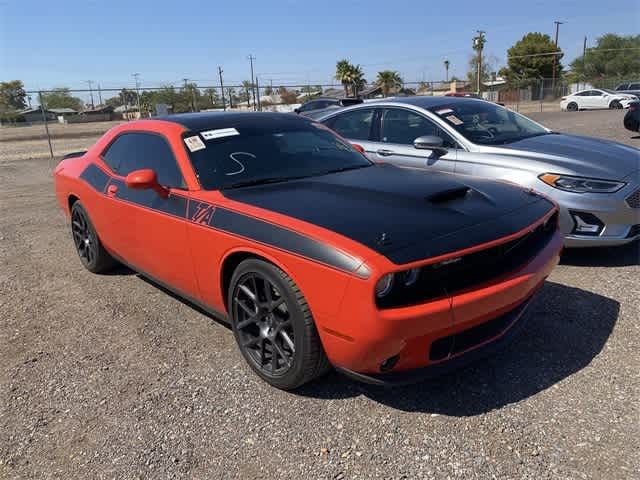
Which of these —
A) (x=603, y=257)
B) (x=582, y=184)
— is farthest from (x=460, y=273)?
(x=603, y=257)

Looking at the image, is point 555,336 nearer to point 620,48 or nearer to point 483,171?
point 483,171

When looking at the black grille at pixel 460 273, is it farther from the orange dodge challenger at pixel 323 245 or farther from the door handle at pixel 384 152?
the door handle at pixel 384 152

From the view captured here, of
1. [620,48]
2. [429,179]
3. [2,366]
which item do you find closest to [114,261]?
[2,366]

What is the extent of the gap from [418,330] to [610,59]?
7991 centimetres

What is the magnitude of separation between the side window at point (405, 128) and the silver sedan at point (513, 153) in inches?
0.4

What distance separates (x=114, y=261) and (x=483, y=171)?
3.51 meters

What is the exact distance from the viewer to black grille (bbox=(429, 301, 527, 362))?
7.91 ft

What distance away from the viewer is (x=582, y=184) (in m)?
4.29

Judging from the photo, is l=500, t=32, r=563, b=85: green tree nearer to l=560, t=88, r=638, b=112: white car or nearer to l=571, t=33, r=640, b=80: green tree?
l=571, t=33, r=640, b=80: green tree

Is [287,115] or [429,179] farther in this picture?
[287,115]

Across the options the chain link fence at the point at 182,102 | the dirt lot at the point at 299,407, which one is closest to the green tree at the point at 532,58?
the chain link fence at the point at 182,102

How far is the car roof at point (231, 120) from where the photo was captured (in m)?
3.69

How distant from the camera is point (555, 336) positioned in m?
3.25

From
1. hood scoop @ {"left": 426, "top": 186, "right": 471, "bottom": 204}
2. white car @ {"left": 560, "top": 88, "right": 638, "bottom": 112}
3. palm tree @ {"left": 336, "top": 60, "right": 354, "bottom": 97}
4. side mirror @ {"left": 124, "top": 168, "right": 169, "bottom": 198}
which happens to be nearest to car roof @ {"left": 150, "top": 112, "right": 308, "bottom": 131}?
side mirror @ {"left": 124, "top": 168, "right": 169, "bottom": 198}
